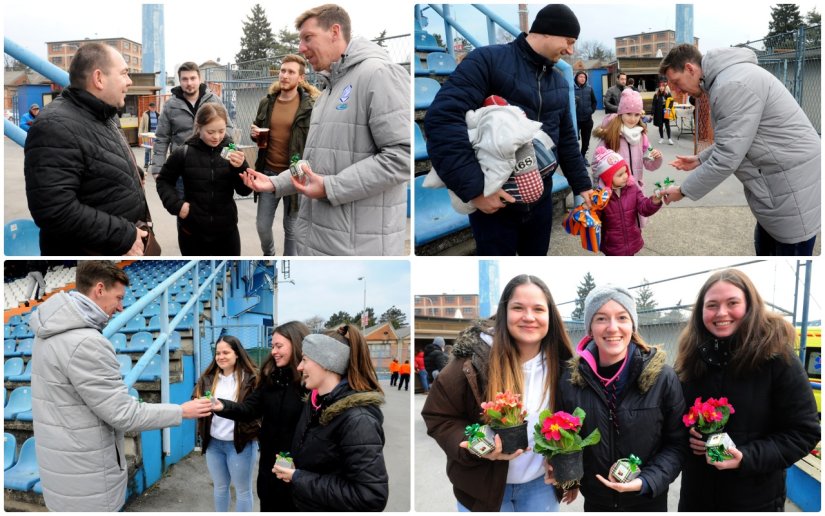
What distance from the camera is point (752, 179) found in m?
3.22

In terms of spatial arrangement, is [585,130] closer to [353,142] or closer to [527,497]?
[353,142]

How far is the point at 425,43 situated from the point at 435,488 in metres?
4.07

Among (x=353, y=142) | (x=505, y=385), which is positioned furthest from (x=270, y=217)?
(x=505, y=385)

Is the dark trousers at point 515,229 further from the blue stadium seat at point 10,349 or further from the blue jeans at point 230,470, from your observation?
the blue stadium seat at point 10,349

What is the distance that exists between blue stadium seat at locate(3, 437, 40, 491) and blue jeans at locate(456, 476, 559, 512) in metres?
2.42

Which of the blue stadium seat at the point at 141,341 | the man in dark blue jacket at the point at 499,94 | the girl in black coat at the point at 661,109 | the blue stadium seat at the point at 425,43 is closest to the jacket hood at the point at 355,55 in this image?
the man in dark blue jacket at the point at 499,94

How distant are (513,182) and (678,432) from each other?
1.26 metres

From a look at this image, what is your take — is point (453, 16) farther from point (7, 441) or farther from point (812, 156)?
point (7, 441)

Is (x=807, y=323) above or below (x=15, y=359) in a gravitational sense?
above

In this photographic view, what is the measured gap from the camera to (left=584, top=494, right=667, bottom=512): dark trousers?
2.69 m

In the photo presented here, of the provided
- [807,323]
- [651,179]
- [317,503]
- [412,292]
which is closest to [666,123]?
[651,179]

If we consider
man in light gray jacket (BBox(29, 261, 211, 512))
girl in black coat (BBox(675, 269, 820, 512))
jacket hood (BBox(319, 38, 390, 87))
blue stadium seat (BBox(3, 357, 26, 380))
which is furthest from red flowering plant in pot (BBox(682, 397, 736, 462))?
blue stadium seat (BBox(3, 357, 26, 380))

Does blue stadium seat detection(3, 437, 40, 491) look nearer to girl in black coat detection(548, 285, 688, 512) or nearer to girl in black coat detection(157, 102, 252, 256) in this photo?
girl in black coat detection(157, 102, 252, 256)

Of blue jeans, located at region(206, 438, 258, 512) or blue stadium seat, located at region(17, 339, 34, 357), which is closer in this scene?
blue jeans, located at region(206, 438, 258, 512)
